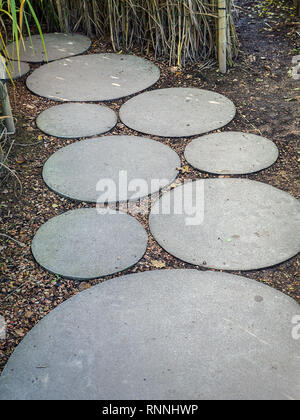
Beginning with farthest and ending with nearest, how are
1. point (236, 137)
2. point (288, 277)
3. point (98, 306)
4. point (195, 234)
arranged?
point (236, 137), point (195, 234), point (288, 277), point (98, 306)

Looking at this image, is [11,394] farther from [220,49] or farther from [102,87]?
[220,49]

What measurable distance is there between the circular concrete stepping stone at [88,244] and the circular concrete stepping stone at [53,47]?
5.38 ft

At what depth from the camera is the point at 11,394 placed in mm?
1463

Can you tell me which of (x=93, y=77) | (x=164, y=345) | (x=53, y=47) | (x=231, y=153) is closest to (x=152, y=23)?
(x=93, y=77)

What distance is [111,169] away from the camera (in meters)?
2.39

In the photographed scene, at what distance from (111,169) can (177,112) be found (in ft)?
2.15

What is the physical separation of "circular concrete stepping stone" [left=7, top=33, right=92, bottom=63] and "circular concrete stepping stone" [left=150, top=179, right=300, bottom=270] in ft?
5.50

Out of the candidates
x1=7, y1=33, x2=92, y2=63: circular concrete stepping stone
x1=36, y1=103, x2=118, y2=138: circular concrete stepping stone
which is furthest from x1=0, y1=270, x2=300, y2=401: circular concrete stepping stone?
x1=7, y1=33, x2=92, y2=63: circular concrete stepping stone

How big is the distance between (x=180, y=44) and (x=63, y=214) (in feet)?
5.36

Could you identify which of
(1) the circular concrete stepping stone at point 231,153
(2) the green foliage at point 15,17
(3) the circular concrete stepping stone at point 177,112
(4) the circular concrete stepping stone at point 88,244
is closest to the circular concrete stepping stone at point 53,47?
(2) the green foliage at point 15,17

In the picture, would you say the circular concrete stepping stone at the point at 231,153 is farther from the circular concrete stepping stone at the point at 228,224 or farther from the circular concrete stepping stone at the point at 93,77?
the circular concrete stepping stone at the point at 93,77

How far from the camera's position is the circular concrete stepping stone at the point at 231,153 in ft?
7.91

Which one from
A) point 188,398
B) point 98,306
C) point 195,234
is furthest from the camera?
point 195,234

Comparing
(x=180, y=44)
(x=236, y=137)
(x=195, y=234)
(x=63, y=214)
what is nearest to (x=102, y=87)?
(x=180, y=44)
